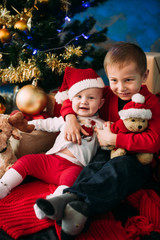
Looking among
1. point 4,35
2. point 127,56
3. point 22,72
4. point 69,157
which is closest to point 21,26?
point 4,35

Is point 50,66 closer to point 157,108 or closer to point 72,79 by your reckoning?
point 72,79

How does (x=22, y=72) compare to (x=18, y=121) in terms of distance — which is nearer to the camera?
(x=18, y=121)

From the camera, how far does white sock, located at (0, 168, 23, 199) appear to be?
3.15ft

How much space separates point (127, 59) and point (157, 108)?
25 centimetres

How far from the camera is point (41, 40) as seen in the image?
53.2 inches

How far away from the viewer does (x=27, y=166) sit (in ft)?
3.38

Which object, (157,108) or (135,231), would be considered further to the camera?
(157,108)

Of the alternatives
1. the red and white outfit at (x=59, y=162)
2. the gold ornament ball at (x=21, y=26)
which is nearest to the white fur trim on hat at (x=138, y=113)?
the red and white outfit at (x=59, y=162)

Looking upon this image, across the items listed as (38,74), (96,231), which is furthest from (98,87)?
(96,231)

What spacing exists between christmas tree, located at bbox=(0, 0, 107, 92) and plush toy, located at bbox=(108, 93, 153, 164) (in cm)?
57

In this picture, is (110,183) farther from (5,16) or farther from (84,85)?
(5,16)

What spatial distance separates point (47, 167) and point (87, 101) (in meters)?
0.36

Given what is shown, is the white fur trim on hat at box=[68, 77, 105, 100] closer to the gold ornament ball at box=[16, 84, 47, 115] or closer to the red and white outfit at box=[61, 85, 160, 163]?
the red and white outfit at box=[61, 85, 160, 163]

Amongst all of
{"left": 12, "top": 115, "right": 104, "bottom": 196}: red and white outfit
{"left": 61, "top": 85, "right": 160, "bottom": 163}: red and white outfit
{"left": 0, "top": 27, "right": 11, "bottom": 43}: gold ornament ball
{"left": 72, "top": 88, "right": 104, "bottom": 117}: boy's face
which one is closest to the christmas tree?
{"left": 0, "top": 27, "right": 11, "bottom": 43}: gold ornament ball
